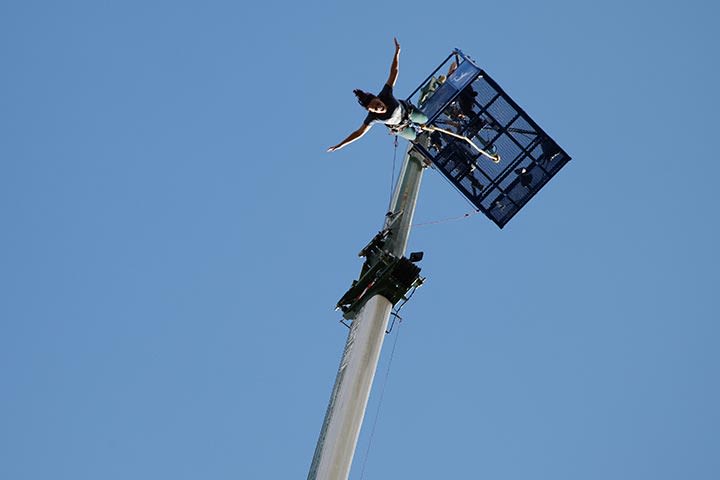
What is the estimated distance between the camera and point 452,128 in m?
18.6

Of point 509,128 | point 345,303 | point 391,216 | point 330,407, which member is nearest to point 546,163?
point 509,128

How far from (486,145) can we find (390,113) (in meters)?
2.00

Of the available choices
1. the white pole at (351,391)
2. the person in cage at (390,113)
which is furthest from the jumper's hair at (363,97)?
the white pole at (351,391)

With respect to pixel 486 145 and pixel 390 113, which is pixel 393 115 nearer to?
pixel 390 113

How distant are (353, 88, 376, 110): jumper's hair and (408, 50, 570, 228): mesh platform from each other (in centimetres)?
154

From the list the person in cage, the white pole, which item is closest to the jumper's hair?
the person in cage

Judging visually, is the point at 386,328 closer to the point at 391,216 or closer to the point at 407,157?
the point at 391,216

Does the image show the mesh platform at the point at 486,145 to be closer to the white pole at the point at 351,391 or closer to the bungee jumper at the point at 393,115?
the bungee jumper at the point at 393,115

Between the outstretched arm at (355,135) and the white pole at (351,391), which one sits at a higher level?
the outstretched arm at (355,135)

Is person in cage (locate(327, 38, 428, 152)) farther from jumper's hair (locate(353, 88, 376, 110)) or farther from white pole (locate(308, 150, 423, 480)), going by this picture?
white pole (locate(308, 150, 423, 480))

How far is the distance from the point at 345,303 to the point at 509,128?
14.0ft

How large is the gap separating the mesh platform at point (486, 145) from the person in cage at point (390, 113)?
1.18 ft

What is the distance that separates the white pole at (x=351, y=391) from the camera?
14453 mm

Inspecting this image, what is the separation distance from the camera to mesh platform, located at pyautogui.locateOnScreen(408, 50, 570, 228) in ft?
59.7
